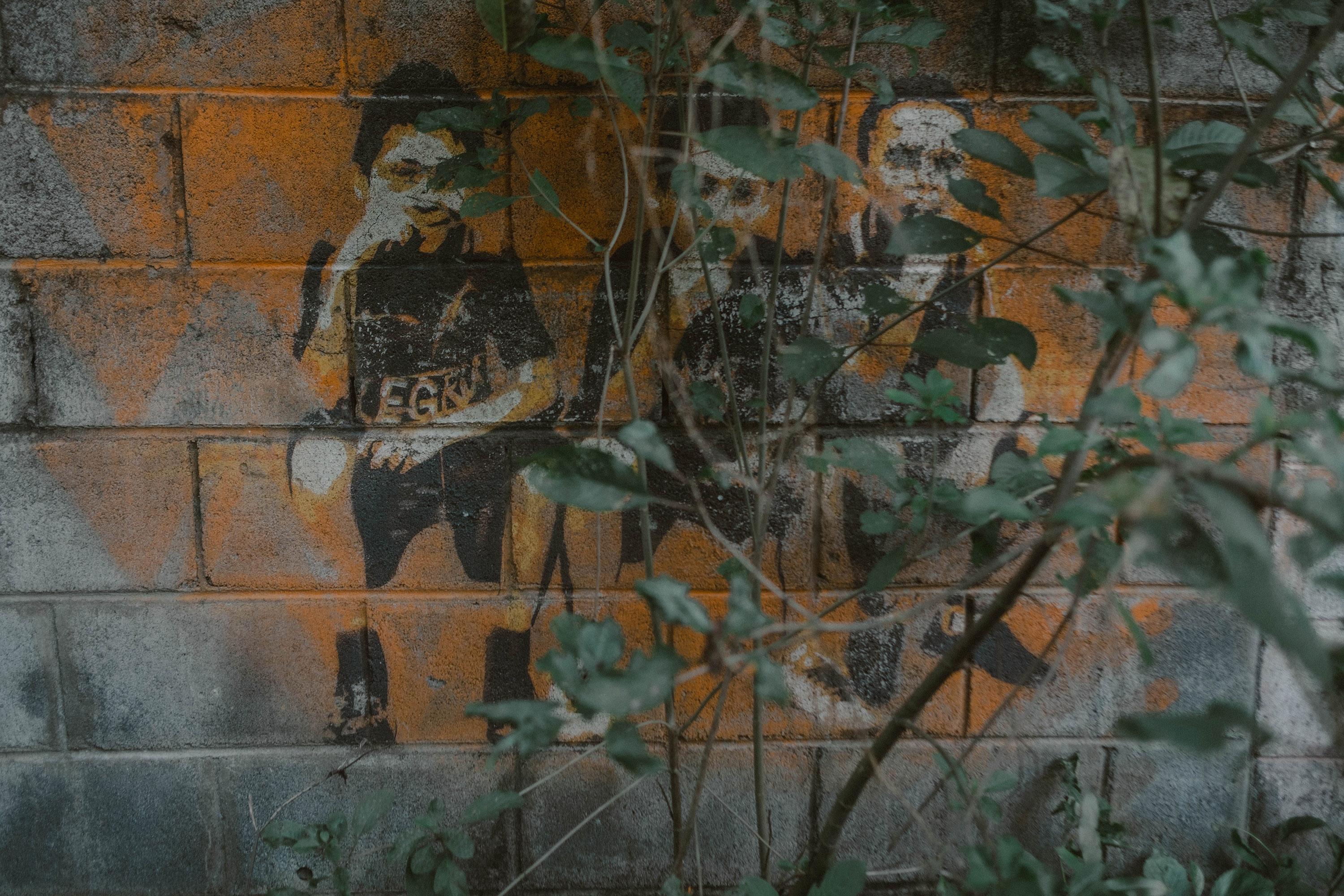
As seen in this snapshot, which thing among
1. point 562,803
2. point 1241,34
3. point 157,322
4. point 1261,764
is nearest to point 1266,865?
point 1261,764

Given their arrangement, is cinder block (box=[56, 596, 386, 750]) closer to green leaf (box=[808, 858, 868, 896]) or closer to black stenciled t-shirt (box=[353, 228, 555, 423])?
black stenciled t-shirt (box=[353, 228, 555, 423])

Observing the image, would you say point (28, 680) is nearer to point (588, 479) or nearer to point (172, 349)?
point (172, 349)

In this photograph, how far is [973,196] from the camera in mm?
1126

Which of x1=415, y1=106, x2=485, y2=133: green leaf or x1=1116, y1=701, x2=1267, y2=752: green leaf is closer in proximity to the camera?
x1=1116, y1=701, x2=1267, y2=752: green leaf

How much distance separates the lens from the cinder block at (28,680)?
1.57m

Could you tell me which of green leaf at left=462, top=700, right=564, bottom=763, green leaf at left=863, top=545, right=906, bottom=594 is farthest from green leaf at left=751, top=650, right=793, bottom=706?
green leaf at left=863, top=545, right=906, bottom=594

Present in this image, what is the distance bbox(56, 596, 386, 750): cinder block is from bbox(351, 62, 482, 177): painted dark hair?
34.2 inches

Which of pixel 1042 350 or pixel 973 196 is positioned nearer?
pixel 973 196

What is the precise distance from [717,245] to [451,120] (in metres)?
0.47

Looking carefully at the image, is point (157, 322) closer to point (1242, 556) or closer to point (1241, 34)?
point (1242, 556)

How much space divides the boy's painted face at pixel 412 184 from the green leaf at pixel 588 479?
82 cm

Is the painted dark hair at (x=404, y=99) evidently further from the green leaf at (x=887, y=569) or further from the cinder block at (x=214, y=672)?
the green leaf at (x=887, y=569)

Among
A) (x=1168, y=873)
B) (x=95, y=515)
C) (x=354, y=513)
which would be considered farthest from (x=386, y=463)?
(x=1168, y=873)

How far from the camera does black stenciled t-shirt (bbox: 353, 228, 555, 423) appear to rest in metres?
1.52
